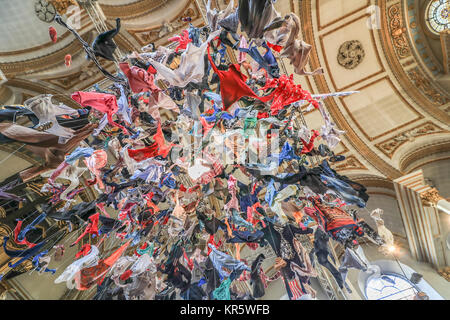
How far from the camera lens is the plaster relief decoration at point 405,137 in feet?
24.0

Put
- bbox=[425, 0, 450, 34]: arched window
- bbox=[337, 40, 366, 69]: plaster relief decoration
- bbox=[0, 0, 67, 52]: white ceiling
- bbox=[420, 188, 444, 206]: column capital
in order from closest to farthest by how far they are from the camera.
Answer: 1. bbox=[0, 0, 67, 52]: white ceiling
2. bbox=[425, 0, 450, 34]: arched window
3. bbox=[420, 188, 444, 206]: column capital
4. bbox=[337, 40, 366, 69]: plaster relief decoration

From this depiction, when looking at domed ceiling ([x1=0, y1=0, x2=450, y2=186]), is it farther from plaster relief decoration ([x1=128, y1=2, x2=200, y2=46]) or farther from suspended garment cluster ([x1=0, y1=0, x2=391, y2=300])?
suspended garment cluster ([x1=0, y1=0, x2=391, y2=300])

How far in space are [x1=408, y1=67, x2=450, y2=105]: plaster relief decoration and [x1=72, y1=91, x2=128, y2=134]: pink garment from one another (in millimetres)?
8347

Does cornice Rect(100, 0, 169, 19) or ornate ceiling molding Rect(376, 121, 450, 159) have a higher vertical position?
cornice Rect(100, 0, 169, 19)

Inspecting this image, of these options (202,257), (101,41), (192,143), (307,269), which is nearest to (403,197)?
(307,269)

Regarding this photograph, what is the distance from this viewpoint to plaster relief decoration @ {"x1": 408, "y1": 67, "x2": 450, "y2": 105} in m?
7.08

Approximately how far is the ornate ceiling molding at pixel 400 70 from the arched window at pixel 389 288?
489 cm

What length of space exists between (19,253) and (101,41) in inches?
121

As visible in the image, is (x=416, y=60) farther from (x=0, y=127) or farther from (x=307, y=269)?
(x=0, y=127)

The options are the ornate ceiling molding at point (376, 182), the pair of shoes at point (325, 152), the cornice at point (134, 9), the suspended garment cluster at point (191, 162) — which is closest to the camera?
the suspended garment cluster at point (191, 162)

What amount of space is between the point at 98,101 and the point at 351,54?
23.7 feet

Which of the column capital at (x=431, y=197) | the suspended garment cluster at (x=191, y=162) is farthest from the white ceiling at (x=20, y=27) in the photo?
the column capital at (x=431, y=197)

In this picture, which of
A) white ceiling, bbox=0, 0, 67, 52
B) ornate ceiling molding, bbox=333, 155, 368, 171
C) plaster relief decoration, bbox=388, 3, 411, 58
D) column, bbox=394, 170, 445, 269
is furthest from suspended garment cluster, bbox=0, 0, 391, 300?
plaster relief decoration, bbox=388, 3, 411, 58

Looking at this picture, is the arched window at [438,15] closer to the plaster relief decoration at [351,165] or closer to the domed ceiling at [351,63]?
the domed ceiling at [351,63]
